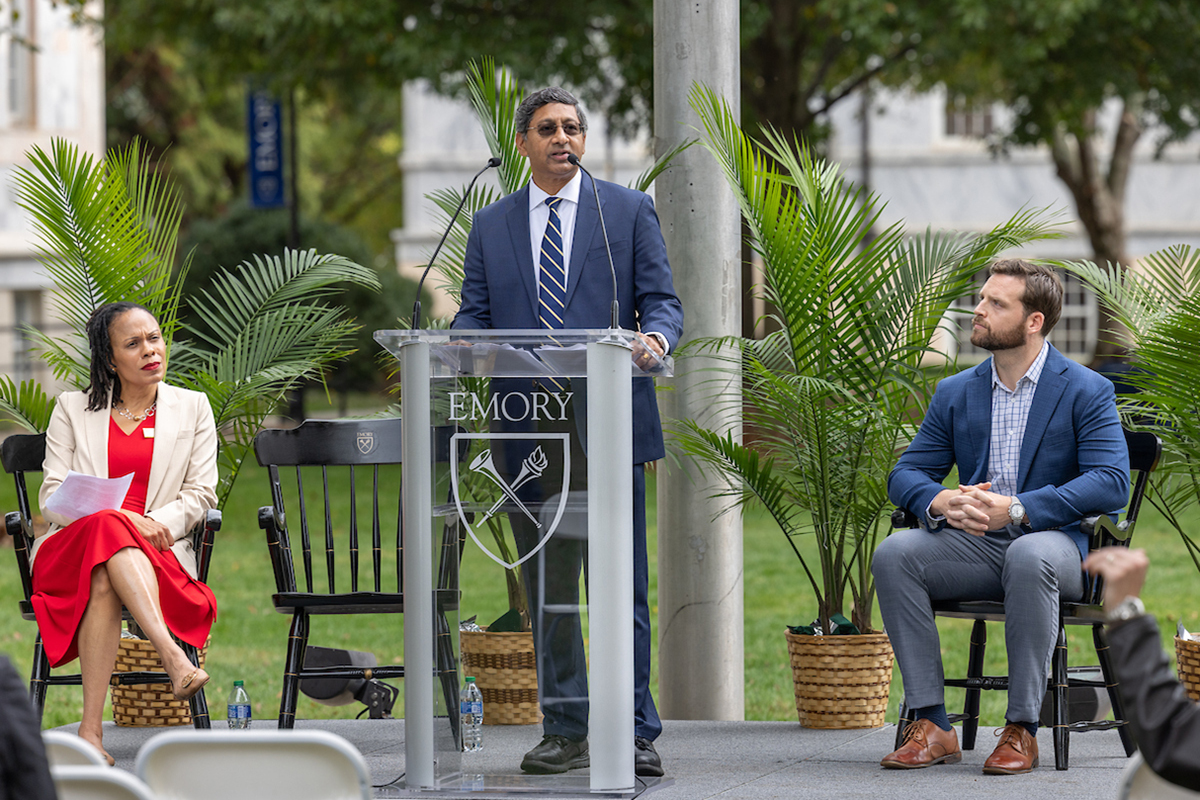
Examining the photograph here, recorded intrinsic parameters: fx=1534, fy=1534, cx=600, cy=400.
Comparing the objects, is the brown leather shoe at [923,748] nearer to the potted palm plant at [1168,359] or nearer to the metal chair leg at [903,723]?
the metal chair leg at [903,723]

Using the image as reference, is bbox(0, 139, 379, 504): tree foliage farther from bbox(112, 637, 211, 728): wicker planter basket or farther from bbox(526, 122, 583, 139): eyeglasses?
bbox(526, 122, 583, 139): eyeglasses

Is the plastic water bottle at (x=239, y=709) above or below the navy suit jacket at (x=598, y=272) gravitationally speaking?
below

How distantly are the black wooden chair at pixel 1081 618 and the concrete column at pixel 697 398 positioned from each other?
1.00 m

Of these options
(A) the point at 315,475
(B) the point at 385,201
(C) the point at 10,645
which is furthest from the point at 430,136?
(C) the point at 10,645

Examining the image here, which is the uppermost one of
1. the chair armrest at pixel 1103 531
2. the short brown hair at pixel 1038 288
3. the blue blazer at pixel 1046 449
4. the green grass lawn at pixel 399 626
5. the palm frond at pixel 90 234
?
the palm frond at pixel 90 234

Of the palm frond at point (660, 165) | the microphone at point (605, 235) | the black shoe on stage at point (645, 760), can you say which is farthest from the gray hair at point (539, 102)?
the black shoe on stage at point (645, 760)

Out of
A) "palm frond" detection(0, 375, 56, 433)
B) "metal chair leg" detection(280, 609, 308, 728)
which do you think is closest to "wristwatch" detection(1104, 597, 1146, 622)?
"metal chair leg" detection(280, 609, 308, 728)

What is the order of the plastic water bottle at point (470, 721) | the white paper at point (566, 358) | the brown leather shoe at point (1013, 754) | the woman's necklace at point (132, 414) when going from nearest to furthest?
the white paper at point (566, 358) < the plastic water bottle at point (470, 721) < the brown leather shoe at point (1013, 754) < the woman's necklace at point (132, 414)

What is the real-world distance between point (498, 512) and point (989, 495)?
1.47 m

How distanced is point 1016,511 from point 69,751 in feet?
9.75

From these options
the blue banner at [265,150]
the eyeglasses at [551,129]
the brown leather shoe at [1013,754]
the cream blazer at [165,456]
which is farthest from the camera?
the blue banner at [265,150]

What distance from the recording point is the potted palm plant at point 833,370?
5.18m

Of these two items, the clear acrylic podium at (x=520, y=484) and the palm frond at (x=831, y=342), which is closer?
the clear acrylic podium at (x=520, y=484)

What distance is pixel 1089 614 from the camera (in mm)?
4422
